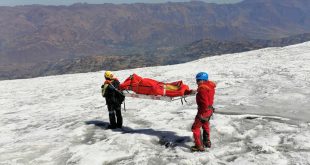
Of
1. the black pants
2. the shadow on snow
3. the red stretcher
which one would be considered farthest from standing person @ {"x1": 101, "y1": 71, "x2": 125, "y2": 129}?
the red stretcher

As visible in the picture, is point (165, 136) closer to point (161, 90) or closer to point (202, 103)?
point (161, 90)

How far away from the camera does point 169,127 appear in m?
12.4

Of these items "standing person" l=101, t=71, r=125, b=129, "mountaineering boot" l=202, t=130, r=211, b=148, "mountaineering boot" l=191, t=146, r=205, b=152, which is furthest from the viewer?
"standing person" l=101, t=71, r=125, b=129

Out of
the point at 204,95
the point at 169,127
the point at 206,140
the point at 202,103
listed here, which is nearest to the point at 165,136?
the point at 169,127

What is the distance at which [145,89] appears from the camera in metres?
11.9

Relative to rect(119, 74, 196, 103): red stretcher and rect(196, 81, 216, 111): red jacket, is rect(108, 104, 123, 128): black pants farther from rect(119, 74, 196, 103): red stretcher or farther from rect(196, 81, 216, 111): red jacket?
rect(196, 81, 216, 111): red jacket

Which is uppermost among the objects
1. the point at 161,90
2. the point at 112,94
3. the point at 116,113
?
the point at 161,90

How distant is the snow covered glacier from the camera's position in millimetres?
9812

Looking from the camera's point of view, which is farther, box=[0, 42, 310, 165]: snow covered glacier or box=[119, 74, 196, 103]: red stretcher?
box=[119, 74, 196, 103]: red stretcher

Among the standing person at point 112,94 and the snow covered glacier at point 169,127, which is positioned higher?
the standing person at point 112,94

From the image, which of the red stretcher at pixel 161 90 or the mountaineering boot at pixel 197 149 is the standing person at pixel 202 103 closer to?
the mountaineering boot at pixel 197 149

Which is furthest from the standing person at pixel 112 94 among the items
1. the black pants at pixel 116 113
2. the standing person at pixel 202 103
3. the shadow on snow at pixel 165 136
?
the standing person at pixel 202 103

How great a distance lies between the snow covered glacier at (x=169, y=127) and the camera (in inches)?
386

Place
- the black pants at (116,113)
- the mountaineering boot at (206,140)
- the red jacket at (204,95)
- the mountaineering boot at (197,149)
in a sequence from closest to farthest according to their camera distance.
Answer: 1. the red jacket at (204,95)
2. the mountaineering boot at (197,149)
3. the mountaineering boot at (206,140)
4. the black pants at (116,113)
